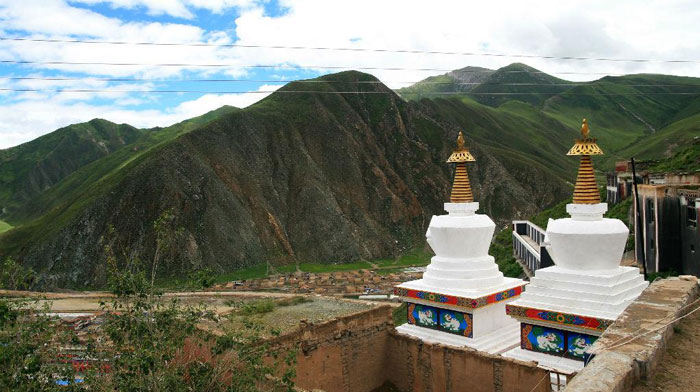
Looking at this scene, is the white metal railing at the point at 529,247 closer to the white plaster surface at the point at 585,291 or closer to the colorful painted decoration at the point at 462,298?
the colorful painted decoration at the point at 462,298

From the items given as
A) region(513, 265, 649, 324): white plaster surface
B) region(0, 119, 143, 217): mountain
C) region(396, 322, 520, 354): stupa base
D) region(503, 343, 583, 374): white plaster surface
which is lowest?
region(396, 322, 520, 354): stupa base

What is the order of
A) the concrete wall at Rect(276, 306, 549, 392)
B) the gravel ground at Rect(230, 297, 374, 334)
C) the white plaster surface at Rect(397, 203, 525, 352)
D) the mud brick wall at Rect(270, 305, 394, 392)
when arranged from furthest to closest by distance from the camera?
the gravel ground at Rect(230, 297, 374, 334) < the white plaster surface at Rect(397, 203, 525, 352) < the mud brick wall at Rect(270, 305, 394, 392) < the concrete wall at Rect(276, 306, 549, 392)

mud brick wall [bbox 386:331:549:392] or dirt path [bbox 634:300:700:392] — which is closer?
dirt path [bbox 634:300:700:392]

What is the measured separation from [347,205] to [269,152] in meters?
12.4

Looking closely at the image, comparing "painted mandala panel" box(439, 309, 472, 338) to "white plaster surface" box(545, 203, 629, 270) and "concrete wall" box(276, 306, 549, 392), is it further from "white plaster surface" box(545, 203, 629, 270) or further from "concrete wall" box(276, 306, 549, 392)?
"white plaster surface" box(545, 203, 629, 270)

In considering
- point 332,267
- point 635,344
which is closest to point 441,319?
point 635,344

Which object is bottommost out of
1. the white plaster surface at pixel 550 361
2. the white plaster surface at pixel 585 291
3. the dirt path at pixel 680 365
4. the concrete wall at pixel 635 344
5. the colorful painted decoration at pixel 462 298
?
the white plaster surface at pixel 550 361

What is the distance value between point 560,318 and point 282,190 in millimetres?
57879

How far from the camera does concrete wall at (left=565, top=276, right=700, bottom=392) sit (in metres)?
5.05

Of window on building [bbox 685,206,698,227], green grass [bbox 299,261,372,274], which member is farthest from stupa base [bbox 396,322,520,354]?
green grass [bbox 299,261,372,274]

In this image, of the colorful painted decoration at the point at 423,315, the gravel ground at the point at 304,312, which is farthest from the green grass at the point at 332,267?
the colorful painted decoration at the point at 423,315

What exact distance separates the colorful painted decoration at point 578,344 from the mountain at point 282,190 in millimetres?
43536

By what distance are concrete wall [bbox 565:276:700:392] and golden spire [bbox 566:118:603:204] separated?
2.94 m

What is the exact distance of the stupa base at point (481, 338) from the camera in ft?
42.9
